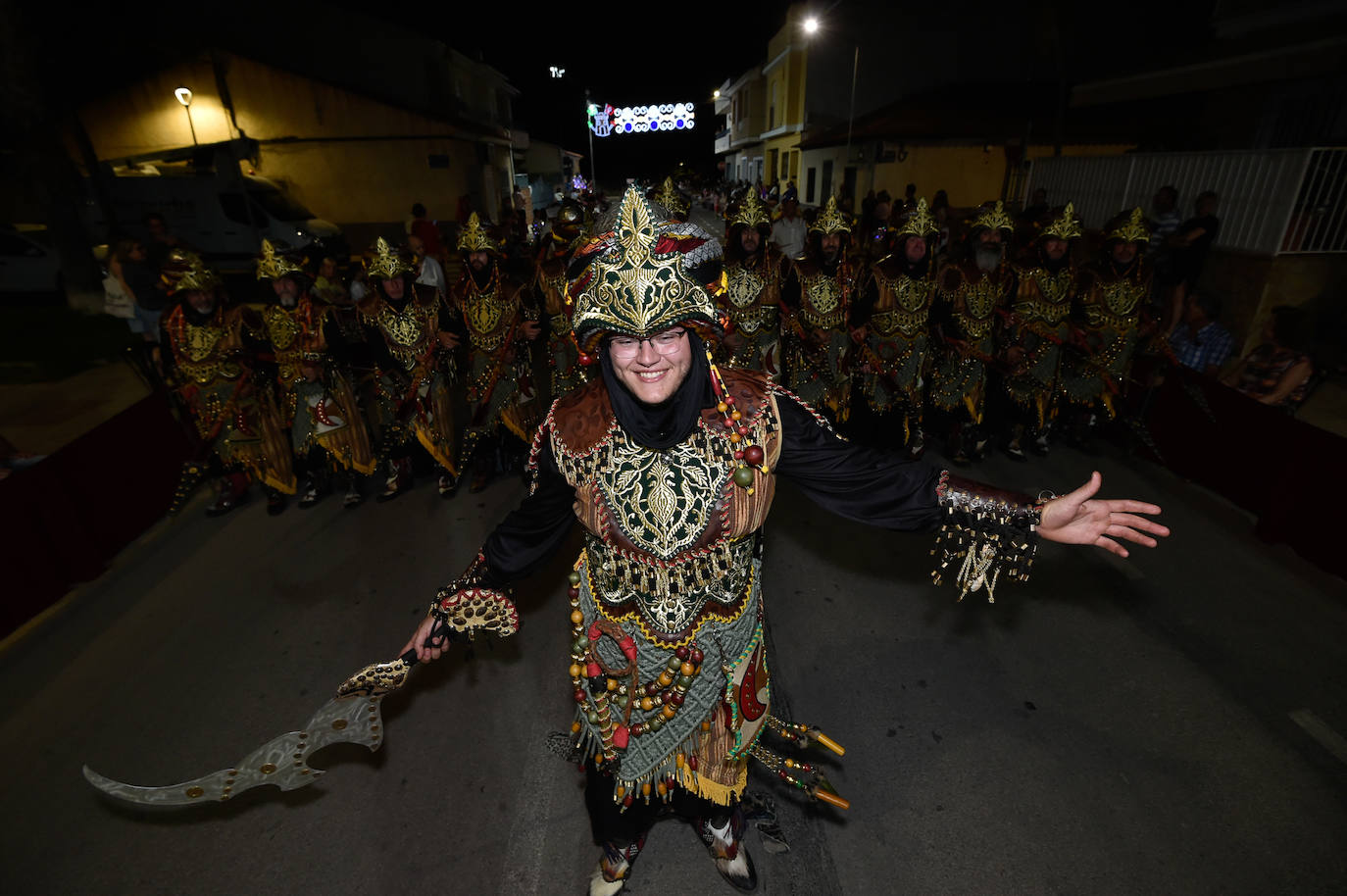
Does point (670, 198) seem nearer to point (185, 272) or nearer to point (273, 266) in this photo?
point (273, 266)

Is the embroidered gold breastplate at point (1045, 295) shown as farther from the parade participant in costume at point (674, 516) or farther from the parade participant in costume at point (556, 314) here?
the parade participant in costume at point (674, 516)

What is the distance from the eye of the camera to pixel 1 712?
390cm

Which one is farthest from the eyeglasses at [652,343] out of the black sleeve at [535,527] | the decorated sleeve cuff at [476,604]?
the decorated sleeve cuff at [476,604]

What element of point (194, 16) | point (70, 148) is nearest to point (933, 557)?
point (70, 148)

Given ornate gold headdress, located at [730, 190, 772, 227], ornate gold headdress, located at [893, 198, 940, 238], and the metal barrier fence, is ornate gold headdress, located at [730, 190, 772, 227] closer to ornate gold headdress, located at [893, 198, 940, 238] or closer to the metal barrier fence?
ornate gold headdress, located at [893, 198, 940, 238]

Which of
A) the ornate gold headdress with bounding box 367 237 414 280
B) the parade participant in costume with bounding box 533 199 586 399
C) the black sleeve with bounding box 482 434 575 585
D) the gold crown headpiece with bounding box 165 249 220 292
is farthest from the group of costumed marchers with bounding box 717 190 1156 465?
the gold crown headpiece with bounding box 165 249 220 292

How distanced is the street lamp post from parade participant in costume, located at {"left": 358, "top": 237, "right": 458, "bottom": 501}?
18057 mm

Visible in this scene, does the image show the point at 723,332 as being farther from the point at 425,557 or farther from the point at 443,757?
the point at 425,557

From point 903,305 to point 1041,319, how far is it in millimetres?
1419

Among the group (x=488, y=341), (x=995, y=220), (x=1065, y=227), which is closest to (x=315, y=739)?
(x=488, y=341)

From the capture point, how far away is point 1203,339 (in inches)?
260

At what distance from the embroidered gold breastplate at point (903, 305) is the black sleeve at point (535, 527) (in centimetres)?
470

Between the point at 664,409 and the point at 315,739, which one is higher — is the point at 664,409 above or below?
above

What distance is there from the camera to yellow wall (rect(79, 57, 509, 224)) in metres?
18.8
